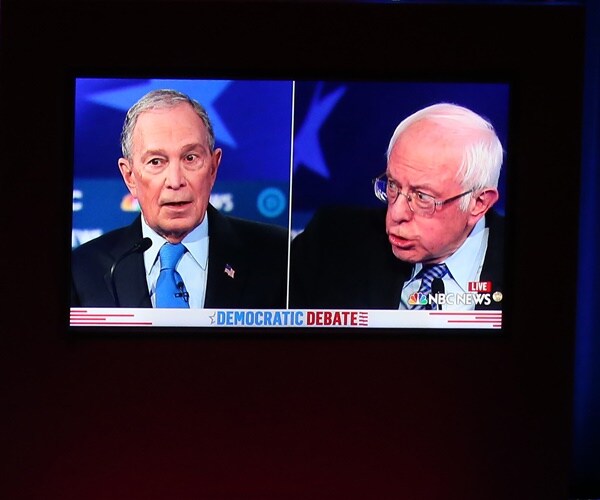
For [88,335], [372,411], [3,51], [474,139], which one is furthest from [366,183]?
[3,51]

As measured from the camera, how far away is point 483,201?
150 inches

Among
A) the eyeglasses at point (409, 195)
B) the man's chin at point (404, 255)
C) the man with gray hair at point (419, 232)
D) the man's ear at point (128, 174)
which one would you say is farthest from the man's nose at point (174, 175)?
the man's chin at point (404, 255)

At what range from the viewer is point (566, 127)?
385 cm

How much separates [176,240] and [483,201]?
49.3 inches

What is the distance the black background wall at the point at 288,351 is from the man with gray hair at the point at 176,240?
143 mm

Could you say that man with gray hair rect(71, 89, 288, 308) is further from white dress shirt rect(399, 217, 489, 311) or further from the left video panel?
white dress shirt rect(399, 217, 489, 311)

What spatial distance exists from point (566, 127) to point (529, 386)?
1090 mm

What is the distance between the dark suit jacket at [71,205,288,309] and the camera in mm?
3732

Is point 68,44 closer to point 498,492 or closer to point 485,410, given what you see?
point 485,410

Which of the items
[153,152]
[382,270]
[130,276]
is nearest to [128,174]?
[153,152]

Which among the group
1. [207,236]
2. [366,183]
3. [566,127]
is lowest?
[207,236]

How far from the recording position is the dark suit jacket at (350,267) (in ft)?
12.4

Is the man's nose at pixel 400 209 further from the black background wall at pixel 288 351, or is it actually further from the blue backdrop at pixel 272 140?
the black background wall at pixel 288 351

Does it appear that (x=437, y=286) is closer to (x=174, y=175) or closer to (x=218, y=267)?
(x=218, y=267)
